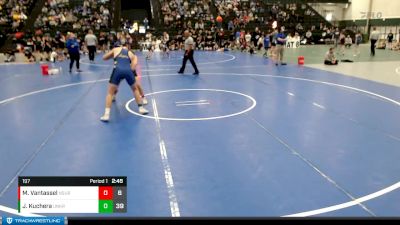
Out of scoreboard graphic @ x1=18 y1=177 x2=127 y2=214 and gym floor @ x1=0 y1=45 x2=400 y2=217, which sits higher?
scoreboard graphic @ x1=18 y1=177 x2=127 y2=214

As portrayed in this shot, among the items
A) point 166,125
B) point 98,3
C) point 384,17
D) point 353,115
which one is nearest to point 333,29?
point 384,17

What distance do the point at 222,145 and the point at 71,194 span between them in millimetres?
4714

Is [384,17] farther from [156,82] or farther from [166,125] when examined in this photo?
[166,125]

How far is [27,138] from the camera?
6473 millimetres

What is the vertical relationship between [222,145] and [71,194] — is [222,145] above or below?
below

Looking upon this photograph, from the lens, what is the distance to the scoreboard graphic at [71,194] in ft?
4.66

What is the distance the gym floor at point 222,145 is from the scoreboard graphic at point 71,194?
2.38 m

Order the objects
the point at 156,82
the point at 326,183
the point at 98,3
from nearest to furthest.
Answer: the point at 326,183 < the point at 156,82 < the point at 98,3

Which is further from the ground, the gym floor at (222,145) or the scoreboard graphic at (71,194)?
the scoreboard graphic at (71,194)

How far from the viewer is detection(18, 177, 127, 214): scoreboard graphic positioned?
1.42 metres

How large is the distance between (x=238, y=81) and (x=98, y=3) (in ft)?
78.1

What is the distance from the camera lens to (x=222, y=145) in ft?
19.8

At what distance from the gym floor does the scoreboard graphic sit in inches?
93.8

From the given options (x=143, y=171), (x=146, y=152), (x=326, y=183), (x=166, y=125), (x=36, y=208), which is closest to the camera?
(x=36, y=208)
